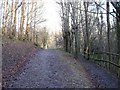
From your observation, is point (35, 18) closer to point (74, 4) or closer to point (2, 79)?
point (74, 4)

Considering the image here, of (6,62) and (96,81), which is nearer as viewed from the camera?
(96,81)

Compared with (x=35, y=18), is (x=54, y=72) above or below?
below

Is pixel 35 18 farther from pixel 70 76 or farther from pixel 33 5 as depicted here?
pixel 70 76

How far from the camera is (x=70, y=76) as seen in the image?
497 inches

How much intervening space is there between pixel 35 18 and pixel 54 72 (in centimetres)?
3627

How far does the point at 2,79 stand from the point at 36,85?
168cm

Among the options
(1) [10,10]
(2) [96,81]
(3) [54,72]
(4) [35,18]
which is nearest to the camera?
(2) [96,81]

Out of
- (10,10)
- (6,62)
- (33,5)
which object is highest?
(33,5)

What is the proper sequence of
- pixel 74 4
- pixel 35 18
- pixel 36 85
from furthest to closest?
1. pixel 35 18
2. pixel 74 4
3. pixel 36 85

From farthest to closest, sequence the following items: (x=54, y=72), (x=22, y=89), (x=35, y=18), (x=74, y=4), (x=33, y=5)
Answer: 1. (x=35, y=18)
2. (x=33, y=5)
3. (x=74, y=4)
4. (x=54, y=72)
5. (x=22, y=89)

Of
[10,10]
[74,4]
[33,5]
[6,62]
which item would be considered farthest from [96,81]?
[33,5]

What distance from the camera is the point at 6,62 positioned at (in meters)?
14.4

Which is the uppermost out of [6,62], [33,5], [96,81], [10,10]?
[33,5]

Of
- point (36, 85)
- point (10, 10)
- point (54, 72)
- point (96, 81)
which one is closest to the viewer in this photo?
point (36, 85)
